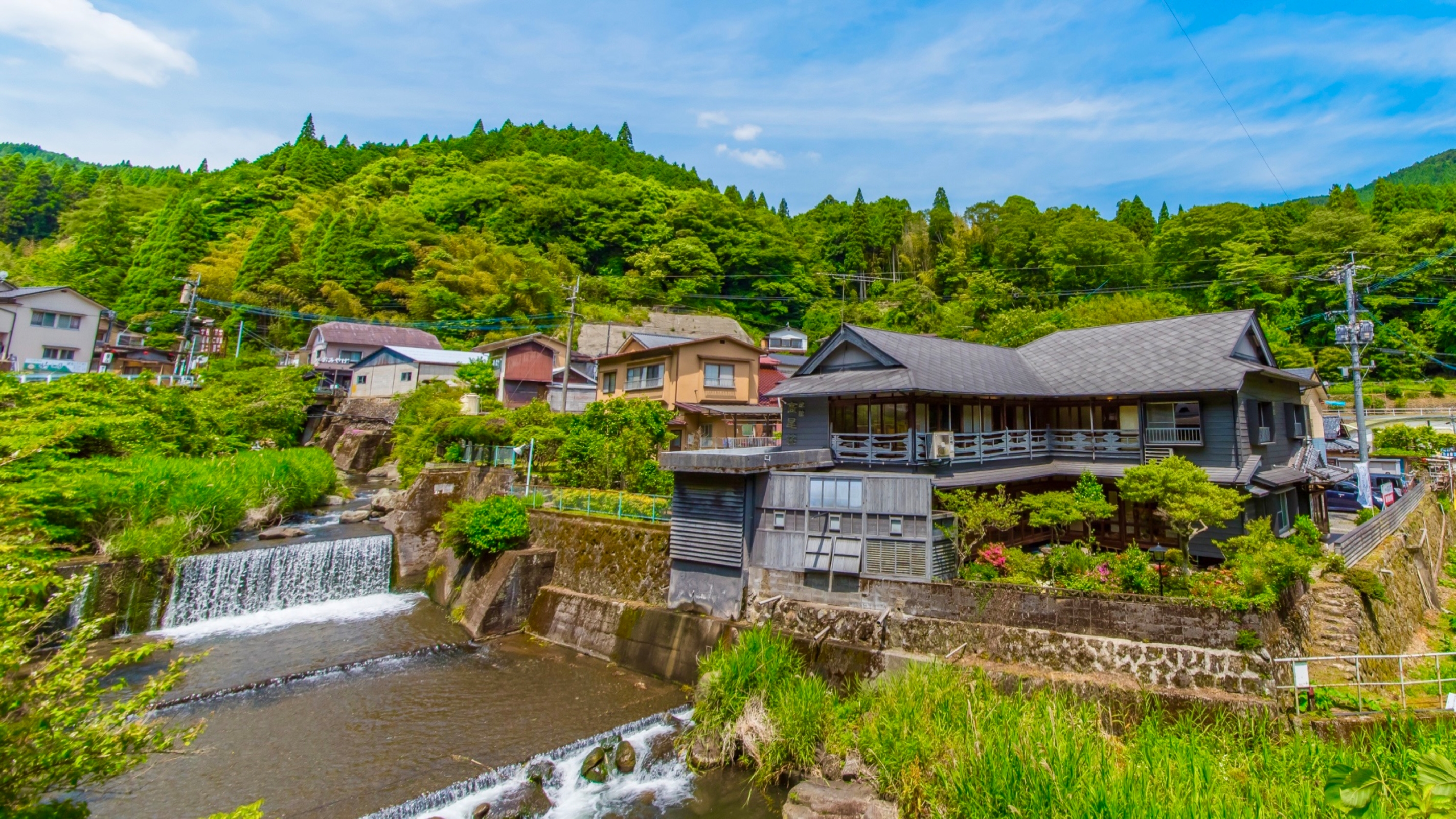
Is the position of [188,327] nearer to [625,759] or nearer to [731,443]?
[731,443]

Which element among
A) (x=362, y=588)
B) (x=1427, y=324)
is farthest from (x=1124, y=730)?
(x=1427, y=324)

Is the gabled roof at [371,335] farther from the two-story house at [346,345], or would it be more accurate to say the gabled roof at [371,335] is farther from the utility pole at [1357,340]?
the utility pole at [1357,340]

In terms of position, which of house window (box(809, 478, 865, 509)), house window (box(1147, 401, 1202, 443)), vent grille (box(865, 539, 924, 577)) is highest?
house window (box(1147, 401, 1202, 443))

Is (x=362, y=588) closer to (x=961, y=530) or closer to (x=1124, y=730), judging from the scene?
(x=961, y=530)

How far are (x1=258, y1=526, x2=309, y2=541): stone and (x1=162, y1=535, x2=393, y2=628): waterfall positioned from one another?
98.6 inches

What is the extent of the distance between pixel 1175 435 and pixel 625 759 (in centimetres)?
1792

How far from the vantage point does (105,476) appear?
18.9 m

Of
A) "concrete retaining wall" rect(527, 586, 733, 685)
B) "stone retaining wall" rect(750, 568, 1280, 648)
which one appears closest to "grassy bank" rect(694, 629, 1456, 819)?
"stone retaining wall" rect(750, 568, 1280, 648)

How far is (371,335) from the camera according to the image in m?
50.5

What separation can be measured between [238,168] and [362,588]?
85.7 m

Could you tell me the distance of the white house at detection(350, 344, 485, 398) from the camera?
4331cm

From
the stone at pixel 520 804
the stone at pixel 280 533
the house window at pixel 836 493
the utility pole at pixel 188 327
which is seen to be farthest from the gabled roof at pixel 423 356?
the stone at pixel 520 804

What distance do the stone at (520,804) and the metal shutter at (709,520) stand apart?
695cm

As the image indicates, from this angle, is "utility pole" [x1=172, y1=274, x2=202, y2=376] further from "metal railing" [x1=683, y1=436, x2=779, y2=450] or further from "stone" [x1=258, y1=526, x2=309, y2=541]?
"metal railing" [x1=683, y1=436, x2=779, y2=450]
